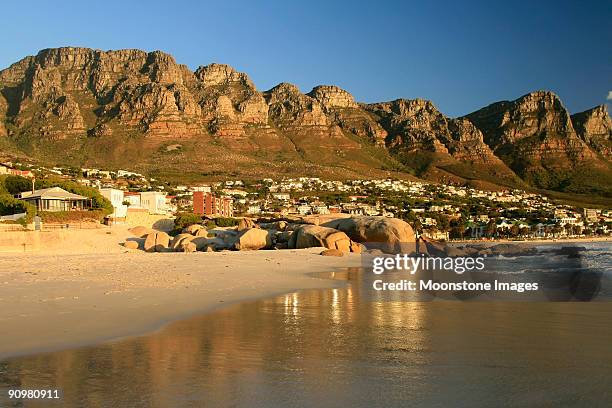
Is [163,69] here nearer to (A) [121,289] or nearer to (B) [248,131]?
(B) [248,131]

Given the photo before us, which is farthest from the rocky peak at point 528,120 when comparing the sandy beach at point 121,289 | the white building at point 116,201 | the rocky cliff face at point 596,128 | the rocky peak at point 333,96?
the sandy beach at point 121,289

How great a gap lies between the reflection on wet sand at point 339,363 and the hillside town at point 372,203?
51136mm

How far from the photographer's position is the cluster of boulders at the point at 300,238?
1374 inches

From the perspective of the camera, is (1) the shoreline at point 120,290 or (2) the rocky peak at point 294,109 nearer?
(1) the shoreline at point 120,290

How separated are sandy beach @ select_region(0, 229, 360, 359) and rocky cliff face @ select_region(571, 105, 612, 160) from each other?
151 metres

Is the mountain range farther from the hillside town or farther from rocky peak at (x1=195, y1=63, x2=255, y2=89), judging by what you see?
the hillside town

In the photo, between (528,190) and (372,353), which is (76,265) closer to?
(372,353)

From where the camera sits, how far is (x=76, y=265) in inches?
898

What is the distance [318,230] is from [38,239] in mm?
17102

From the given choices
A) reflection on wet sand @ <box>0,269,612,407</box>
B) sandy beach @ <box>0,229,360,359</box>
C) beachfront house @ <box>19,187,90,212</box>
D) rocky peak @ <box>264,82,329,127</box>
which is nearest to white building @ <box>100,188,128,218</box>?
beachfront house @ <box>19,187,90,212</box>

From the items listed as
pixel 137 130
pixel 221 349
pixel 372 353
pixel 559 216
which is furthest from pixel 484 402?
pixel 137 130

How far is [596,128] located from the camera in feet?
553

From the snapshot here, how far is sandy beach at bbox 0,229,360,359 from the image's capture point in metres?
10.2

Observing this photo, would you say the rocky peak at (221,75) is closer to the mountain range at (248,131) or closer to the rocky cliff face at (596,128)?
the mountain range at (248,131)
